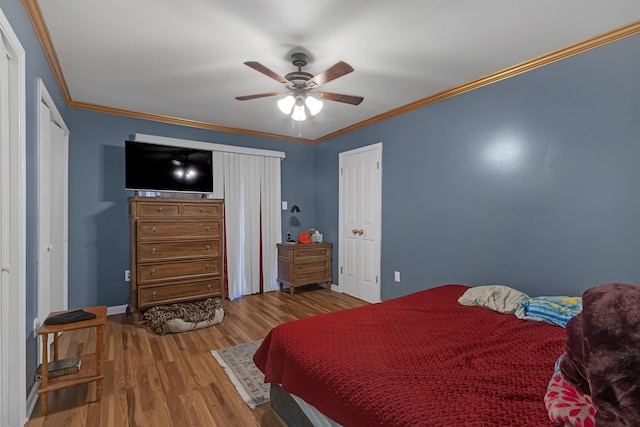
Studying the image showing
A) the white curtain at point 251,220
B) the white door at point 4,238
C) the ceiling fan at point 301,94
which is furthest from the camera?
the white curtain at point 251,220

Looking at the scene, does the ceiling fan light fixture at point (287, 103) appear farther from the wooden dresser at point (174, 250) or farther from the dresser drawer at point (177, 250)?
the dresser drawer at point (177, 250)

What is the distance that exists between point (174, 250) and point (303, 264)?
5.97 feet

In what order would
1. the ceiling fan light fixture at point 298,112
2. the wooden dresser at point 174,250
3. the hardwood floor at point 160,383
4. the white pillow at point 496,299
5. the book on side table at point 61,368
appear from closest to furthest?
1. the hardwood floor at point 160,383
2. the book on side table at point 61,368
3. the white pillow at point 496,299
4. the ceiling fan light fixture at point 298,112
5. the wooden dresser at point 174,250

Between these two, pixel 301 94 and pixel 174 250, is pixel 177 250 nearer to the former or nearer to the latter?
pixel 174 250

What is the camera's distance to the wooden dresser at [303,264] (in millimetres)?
4504

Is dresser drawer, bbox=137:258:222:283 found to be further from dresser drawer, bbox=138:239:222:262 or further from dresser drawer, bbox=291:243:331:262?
dresser drawer, bbox=291:243:331:262

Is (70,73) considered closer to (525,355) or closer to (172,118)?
(172,118)

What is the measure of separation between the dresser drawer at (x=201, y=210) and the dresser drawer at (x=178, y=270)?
0.55 metres

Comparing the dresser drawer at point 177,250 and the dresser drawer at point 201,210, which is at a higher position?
the dresser drawer at point 201,210

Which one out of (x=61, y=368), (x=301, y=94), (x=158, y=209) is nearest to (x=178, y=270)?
(x=158, y=209)

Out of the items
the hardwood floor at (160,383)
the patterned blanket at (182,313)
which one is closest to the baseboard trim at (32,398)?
the hardwood floor at (160,383)

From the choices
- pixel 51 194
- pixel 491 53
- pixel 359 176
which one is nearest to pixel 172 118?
pixel 51 194

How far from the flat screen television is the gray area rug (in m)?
2.10

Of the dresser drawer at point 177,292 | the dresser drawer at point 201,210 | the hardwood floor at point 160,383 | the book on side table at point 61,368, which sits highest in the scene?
the dresser drawer at point 201,210
